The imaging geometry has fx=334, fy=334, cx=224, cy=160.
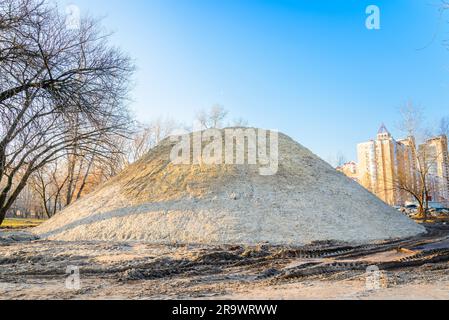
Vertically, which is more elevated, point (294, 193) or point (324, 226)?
point (294, 193)

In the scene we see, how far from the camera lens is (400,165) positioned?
42.5 metres

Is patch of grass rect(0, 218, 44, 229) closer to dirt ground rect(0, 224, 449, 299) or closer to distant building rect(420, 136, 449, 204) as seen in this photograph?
dirt ground rect(0, 224, 449, 299)

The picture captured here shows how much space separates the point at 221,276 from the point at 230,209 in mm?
9999

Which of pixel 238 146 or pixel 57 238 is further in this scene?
pixel 238 146

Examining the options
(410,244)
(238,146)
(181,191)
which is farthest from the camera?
(238,146)

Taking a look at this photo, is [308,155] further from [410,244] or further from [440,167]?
[440,167]

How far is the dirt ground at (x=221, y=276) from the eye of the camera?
18.6 ft

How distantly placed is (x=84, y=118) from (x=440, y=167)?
43282 mm

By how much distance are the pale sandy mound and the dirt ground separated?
4902 mm

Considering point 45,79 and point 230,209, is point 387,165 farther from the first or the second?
point 45,79

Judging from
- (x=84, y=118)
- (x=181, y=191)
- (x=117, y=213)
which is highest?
(x=84, y=118)

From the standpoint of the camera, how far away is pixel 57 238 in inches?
661

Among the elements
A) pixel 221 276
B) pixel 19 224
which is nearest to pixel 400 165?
pixel 221 276

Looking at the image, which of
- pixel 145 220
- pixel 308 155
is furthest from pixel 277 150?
pixel 145 220
